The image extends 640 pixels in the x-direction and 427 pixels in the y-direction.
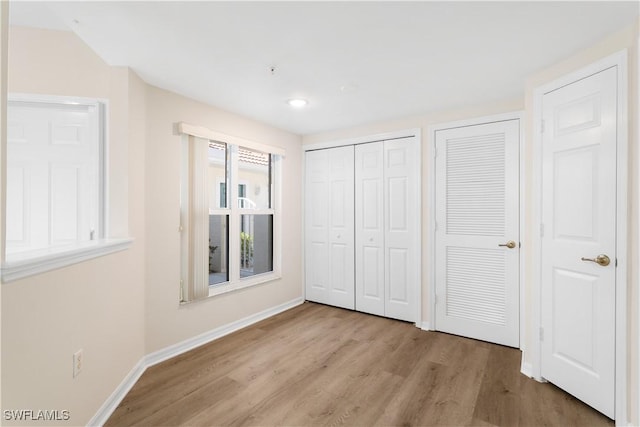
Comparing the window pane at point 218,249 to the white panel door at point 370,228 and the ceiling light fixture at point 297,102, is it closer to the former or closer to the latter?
the ceiling light fixture at point 297,102

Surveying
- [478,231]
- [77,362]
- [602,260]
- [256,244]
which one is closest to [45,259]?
[77,362]

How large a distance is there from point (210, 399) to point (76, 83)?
8.32ft

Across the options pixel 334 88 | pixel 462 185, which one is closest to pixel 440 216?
pixel 462 185

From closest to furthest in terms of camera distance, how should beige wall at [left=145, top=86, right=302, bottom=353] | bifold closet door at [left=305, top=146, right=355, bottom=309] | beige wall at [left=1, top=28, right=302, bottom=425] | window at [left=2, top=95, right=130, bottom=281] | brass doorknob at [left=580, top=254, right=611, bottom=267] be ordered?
beige wall at [left=1, top=28, right=302, bottom=425] → brass doorknob at [left=580, top=254, right=611, bottom=267] → window at [left=2, top=95, right=130, bottom=281] → beige wall at [left=145, top=86, right=302, bottom=353] → bifold closet door at [left=305, top=146, right=355, bottom=309]

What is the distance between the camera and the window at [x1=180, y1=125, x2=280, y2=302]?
2.88 meters

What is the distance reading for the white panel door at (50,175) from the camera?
7.29 feet

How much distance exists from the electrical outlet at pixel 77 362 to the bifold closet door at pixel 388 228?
9.58ft

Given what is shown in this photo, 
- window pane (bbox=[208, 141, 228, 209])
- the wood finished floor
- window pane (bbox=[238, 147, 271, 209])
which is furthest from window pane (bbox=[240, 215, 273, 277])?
the wood finished floor

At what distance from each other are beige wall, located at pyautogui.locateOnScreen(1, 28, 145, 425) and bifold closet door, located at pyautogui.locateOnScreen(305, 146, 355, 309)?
230 centimetres

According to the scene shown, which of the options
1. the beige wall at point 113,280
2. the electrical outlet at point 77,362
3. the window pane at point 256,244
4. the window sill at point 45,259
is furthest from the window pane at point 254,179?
the electrical outlet at point 77,362

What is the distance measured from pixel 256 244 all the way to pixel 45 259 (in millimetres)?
2583

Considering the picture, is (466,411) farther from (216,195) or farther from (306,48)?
(216,195)

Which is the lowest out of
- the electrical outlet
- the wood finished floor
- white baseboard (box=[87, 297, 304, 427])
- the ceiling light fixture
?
the wood finished floor

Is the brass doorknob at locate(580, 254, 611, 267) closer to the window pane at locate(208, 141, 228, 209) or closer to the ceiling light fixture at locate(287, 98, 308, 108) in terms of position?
the ceiling light fixture at locate(287, 98, 308, 108)
